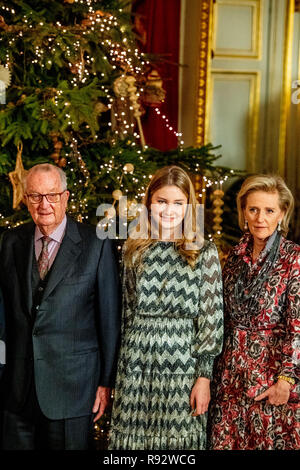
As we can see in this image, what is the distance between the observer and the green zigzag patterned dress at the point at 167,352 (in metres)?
2.17

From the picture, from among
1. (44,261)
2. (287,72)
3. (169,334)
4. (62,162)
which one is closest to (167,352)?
(169,334)

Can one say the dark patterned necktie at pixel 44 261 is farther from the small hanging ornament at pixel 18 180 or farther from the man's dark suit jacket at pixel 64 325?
the small hanging ornament at pixel 18 180

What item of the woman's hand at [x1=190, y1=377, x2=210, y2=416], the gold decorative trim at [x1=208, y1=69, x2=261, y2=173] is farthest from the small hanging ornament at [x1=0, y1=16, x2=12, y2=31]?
the woman's hand at [x1=190, y1=377, x2=210, y2=416]

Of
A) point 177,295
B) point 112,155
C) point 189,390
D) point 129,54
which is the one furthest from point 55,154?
point 189,390

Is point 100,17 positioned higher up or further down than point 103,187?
higher up

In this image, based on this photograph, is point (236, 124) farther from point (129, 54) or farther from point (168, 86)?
point (129, 54)

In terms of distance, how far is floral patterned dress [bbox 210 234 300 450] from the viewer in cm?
215

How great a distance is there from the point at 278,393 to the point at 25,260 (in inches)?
41.8

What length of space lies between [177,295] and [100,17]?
6.90 ft

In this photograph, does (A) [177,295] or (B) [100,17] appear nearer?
(A) [177,295]

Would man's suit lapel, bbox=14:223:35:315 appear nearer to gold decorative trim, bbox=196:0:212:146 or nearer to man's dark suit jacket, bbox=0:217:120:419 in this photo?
man's dark suit jacket, bbox=0:217:120:419

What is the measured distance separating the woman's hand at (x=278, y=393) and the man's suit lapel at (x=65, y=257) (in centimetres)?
86

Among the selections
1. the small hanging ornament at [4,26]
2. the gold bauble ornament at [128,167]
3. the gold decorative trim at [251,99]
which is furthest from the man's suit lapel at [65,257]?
the gold decorative trim at [251,99]
